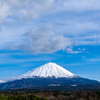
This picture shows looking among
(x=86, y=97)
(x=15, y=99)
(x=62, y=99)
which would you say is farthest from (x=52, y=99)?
(x=15, y=99)

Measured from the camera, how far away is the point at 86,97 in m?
60.0

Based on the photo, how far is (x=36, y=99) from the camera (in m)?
47.7

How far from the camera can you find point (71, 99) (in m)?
57.4

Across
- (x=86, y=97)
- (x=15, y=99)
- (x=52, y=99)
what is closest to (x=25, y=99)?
(x=15, y=99)

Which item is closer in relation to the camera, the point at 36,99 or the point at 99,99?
the point at 36,99

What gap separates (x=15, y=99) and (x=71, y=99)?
57.8 ft

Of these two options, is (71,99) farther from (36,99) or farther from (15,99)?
(15,99)

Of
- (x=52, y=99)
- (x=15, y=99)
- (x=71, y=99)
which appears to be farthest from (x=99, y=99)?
(x=15, y=99)

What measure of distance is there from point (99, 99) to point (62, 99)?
10.9 metres

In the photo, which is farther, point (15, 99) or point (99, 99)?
point (99, 99)

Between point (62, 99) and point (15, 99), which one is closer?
point (15, 99)

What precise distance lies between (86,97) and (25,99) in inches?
821

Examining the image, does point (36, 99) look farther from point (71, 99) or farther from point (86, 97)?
point (86, 97)

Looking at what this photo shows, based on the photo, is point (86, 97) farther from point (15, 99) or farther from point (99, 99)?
point (15, 99)
